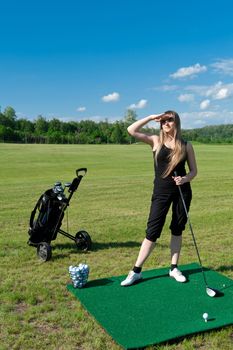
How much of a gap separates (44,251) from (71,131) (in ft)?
440

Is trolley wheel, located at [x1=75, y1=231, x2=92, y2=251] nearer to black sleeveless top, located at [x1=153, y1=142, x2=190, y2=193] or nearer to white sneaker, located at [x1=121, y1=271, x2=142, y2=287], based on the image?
white sneaker, located at [x1=121, y1=271, x2=142, y2=287]

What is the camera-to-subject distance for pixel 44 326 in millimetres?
4367

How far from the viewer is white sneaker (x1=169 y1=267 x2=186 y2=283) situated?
217 inches

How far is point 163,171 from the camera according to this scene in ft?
17.4

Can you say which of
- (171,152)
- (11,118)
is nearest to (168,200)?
(171,152)

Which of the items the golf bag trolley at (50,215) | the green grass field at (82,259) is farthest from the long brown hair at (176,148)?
the golf bag trolley at (50,215)

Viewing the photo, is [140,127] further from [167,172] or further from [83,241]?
[83,241]

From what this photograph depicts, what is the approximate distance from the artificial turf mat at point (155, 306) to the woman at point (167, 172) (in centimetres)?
24

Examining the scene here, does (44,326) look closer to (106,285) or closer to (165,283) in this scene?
(106,285)

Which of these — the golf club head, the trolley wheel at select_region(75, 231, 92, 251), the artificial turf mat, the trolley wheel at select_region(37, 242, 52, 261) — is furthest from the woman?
the trolley wheel at select_region(75, 231, 92, 251)

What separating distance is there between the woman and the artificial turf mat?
0.24 m

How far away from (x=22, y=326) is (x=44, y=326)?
0.22 metres

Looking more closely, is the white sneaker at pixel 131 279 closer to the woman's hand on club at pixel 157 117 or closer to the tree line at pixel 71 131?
the woman's hand on club at pixel 157 117

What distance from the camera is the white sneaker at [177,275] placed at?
217 inches
